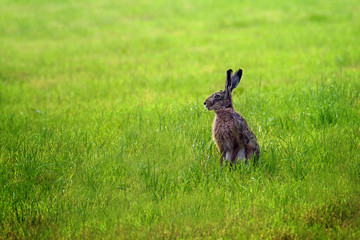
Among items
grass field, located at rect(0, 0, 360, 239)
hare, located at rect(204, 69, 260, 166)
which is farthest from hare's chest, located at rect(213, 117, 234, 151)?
grass field, located at rect(0, 0, 360, 239)

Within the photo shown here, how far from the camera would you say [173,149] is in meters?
4.96

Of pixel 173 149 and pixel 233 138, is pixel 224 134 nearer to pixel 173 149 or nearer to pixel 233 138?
pixel 233 138

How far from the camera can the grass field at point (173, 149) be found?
377 centimetres

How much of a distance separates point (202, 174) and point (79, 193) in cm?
116

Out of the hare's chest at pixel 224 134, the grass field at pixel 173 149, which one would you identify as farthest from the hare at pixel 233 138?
the grass field at pixel 173 149

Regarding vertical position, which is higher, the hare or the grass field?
the hare

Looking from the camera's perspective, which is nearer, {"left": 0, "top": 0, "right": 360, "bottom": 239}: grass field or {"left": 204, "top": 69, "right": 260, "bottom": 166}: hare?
{"left": 0, "top": 0, "right": 360, "bottom": 239}: grass field

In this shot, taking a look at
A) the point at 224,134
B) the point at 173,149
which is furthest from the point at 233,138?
the point at 173,149

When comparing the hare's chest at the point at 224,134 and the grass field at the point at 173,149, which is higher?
the hare's chest at the point at 224,134

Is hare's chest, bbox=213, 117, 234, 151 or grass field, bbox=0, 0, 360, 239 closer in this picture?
grass field, bbox=0, 0, 360, 239

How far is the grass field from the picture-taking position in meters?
3.77

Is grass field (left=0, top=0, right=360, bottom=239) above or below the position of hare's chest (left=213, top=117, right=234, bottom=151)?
below

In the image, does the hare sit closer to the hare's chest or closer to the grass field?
the hare's chest

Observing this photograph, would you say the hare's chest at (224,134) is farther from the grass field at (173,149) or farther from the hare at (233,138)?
the grass field at (173,149)
